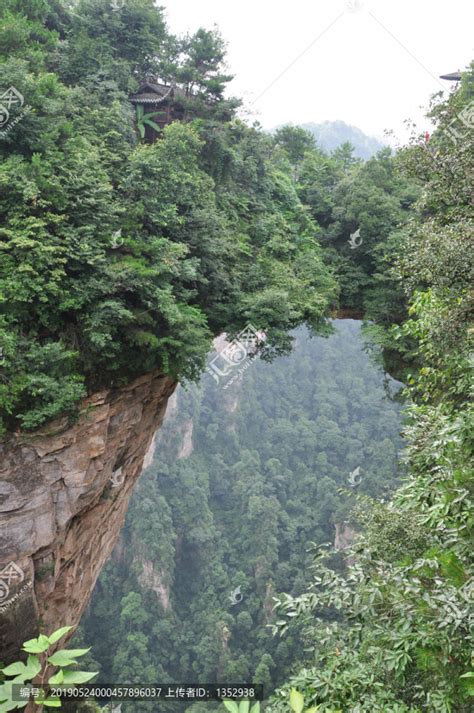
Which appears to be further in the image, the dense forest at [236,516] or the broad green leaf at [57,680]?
the dense forest at [236,516]

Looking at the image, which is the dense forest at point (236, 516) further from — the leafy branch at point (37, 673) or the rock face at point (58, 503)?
the leafy branch at point (37, 673)

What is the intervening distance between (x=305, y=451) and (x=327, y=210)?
31.4 metres

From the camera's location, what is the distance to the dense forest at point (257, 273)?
2641 millimetres

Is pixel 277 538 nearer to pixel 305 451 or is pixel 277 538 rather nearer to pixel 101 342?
pixel 305 451

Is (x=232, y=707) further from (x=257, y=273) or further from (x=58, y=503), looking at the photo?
(x=257, y=273)

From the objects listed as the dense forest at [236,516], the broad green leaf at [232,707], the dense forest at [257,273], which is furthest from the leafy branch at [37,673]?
the dense forest at [236,516]

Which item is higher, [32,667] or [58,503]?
[58,503]

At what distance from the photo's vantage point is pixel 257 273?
345 inches

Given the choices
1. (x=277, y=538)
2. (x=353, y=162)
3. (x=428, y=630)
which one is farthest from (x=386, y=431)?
(x=428, y=630)

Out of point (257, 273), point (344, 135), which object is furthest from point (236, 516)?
point (344, 135)

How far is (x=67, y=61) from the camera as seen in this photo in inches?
348

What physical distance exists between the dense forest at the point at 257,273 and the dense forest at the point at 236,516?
Answer: 28.5 ft

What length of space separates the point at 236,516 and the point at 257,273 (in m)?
29.8

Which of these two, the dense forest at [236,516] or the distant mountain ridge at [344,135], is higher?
the distant mountain ridge at [344,135]
